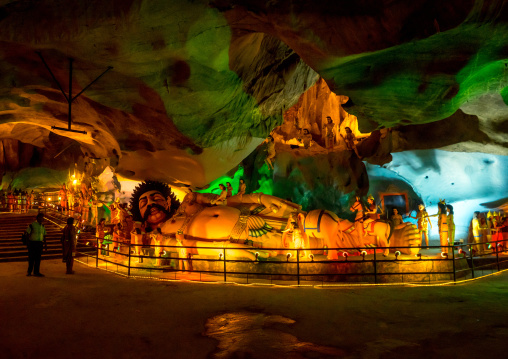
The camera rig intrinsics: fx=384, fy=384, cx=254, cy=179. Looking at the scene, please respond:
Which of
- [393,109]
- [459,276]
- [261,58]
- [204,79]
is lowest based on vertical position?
[459,276]

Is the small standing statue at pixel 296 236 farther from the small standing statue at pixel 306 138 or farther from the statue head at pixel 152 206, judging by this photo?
the small standing statue at pixel 306 138

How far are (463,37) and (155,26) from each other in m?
7.12

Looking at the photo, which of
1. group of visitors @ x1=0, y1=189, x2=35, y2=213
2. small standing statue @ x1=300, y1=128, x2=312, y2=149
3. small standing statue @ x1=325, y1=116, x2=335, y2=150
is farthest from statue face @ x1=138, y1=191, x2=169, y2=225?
group of visitors @ x1=0, y1=189, x2=35, y2=213

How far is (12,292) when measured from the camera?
279 inches

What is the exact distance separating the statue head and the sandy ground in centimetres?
731

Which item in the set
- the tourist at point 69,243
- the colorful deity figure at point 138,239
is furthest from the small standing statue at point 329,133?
the tourist at point 69,243

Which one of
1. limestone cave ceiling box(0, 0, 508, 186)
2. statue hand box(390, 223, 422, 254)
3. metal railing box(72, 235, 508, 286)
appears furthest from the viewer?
statue hand box(390, 223, 422, 254)

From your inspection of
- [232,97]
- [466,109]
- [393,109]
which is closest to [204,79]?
[232,97]

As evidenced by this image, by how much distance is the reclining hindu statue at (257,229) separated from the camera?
11.5m

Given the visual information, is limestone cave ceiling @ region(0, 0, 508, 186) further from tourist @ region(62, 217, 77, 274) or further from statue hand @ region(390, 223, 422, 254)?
tourist @ region(62, 217, 77, 274)

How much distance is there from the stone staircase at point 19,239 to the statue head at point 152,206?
2.34 metres

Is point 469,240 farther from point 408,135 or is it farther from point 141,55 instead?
point 141,55

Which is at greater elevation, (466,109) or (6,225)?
(466,109)

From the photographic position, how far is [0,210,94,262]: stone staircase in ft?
41.7
